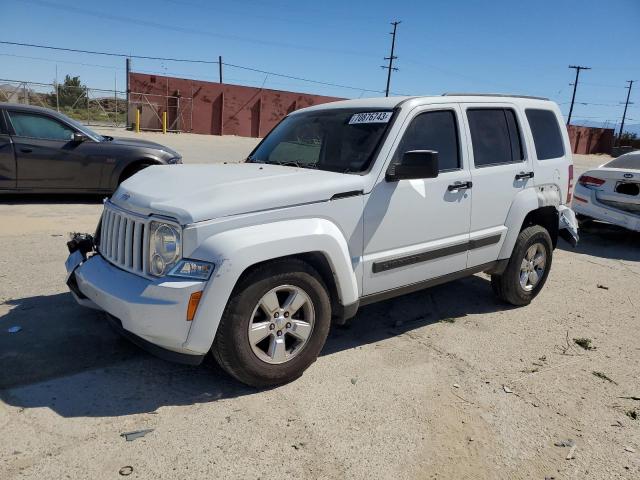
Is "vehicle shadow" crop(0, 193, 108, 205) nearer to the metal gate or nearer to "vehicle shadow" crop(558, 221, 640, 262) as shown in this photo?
"vehicle shadow" crop(558, 221, 640, 262)

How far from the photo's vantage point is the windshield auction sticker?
384 cm

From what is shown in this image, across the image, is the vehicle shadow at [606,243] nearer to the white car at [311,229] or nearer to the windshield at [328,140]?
the white car at [311,229]

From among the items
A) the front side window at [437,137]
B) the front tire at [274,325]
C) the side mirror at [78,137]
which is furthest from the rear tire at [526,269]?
the side mirror at [78,137]

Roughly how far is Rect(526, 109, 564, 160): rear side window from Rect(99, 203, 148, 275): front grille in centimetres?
375

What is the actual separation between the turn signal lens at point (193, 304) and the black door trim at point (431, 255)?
4.31 ft

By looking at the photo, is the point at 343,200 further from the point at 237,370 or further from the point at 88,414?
the point at 88,414

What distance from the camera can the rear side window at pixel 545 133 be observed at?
5004mm

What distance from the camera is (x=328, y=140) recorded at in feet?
13.4

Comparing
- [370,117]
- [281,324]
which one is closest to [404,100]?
[370,117]

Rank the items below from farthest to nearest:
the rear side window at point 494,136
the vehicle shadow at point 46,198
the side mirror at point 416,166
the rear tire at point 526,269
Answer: the vehicle shadow at point 46,198
the rear tire at point 526,269
the rear side window at point 494,136
the side mirror at point 416,166

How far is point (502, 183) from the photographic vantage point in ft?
14.8

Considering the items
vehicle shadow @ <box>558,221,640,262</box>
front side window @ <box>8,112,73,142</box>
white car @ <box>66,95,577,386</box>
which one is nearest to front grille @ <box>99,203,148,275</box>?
white car @ <box>66,95,577,386</box>

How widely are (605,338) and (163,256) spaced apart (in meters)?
3.75

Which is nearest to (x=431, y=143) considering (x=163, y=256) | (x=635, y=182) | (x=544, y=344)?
(x=544, y=344)
